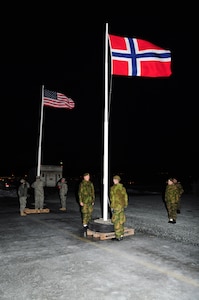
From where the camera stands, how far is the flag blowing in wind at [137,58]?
27.8 feet

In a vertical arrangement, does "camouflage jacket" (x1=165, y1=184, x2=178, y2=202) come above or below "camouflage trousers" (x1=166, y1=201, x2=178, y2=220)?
above

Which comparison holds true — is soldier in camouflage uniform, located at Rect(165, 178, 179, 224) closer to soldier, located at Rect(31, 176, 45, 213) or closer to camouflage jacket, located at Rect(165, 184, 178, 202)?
camouflage jacket, located at Rect(165, 184, 178, 202)

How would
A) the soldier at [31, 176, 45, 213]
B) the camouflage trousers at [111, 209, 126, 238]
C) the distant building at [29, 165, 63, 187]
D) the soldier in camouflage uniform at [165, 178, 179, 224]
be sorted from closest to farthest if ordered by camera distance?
the camouflage trousers at [111, 209, 126, 238]
the soldier in camouflage uniform at [165, 178, 179, 224]
the soldier at [31, 176, 45, 213]
the distant building at [29, 165, 63, 187]

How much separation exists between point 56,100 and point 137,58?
6.83 metres

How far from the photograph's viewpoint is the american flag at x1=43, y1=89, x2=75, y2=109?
14180mm

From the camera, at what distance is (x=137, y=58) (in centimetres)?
870

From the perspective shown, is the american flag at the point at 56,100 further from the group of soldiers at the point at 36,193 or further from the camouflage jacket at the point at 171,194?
the camouflage jacket at the point at 171,194

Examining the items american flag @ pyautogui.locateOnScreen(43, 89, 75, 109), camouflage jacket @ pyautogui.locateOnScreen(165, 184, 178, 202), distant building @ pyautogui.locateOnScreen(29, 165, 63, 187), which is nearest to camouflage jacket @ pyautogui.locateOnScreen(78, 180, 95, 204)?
camouflage jacket @ pyautogui.locateOnScreen(165, 184, 178, 202)

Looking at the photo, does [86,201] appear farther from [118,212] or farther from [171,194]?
[171,194]

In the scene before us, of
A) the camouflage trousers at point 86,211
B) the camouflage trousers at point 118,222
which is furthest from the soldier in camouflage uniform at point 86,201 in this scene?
the camouflage trousers at point 118,222

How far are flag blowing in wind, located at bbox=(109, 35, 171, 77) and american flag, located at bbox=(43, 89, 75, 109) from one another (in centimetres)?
651

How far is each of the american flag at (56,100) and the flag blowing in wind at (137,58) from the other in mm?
6511

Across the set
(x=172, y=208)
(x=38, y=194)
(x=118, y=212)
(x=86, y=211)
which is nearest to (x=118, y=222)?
(x=118, y=212)

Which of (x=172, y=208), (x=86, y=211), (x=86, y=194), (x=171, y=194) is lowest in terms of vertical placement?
(x=172, y=208)
